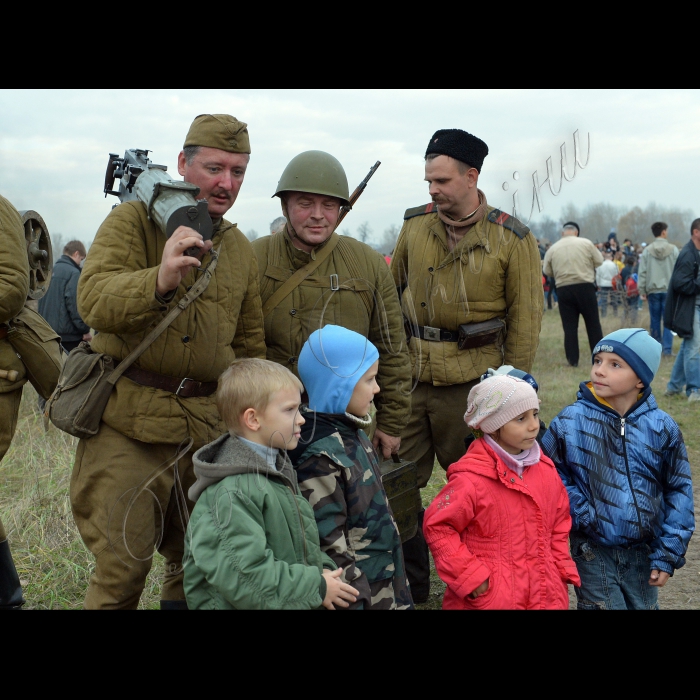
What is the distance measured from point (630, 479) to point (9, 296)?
2.55 m

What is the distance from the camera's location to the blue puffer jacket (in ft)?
9.91

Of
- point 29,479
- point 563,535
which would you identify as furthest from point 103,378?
point 29,479

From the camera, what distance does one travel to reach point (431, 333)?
3.89 meters

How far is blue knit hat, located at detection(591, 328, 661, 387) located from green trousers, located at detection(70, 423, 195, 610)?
1.80 meters

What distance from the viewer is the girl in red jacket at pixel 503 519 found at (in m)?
2.77

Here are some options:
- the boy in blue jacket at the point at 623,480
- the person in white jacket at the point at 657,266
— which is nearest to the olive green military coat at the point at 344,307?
the boy in blue jacket at the point at 623,480

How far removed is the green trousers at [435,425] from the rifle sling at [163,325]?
1545mm

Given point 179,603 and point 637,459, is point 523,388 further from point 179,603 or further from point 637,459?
point 179,603

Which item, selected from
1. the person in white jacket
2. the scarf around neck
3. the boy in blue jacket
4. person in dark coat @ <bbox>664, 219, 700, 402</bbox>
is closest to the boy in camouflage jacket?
the boy in blue jacket

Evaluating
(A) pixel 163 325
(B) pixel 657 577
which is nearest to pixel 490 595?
(B) pixel 657 577

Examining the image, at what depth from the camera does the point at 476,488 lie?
284 centimetres

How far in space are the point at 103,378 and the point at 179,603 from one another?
846mm

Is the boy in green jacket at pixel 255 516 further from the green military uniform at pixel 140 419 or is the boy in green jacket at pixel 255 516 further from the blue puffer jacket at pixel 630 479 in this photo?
the blue puffer jacket at pixel 630 479

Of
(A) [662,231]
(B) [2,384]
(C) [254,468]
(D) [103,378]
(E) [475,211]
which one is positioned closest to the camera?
(C) [254,468]
